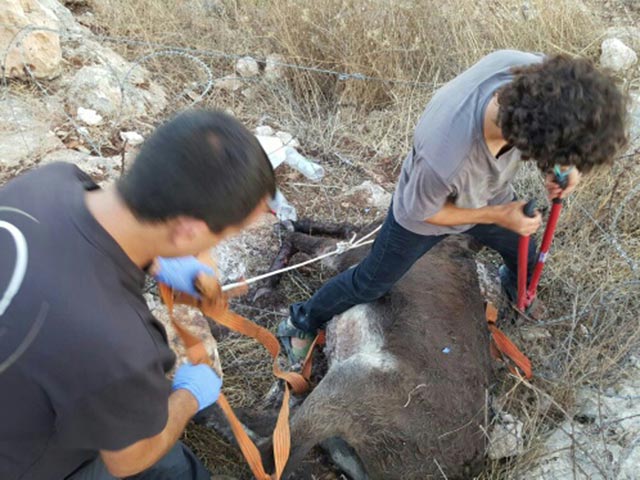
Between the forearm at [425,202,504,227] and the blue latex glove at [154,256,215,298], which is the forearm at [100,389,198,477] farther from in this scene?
the forearm at [425,202,504,227]

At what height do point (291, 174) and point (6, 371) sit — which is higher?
point (6, 371)

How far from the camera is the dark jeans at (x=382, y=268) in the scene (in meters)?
2.40

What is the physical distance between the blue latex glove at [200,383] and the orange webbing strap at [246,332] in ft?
0.30

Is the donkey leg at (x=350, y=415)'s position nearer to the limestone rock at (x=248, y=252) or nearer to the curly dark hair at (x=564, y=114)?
the limestone rock at (x=248, y=252)

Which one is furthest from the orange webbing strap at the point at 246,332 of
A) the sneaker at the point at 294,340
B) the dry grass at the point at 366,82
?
the dry grass at the point at 366,82

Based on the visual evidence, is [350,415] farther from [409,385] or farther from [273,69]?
[273,69]

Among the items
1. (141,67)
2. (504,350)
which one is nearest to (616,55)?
(504,350)

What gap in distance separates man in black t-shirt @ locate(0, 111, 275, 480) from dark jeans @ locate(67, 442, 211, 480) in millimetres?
404

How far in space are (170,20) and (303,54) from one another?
1.33 meters

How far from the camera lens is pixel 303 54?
4.67 meters

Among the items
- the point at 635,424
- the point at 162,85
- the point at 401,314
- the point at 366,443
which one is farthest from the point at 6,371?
the point at 162,85

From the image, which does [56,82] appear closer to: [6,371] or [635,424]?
[6,371]

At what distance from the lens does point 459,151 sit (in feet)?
6.29

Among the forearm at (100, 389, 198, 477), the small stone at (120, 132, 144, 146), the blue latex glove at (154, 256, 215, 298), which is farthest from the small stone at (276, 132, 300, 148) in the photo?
the forearm at (100, 389, 198, 477)
